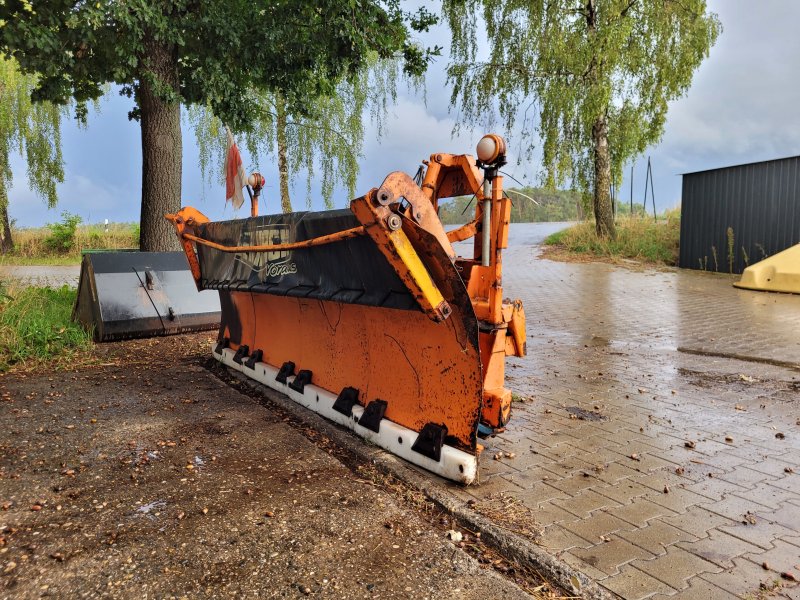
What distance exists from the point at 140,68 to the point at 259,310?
6066 mm

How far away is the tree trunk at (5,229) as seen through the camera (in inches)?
845

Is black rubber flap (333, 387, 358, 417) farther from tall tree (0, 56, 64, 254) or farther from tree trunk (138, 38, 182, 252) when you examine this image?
tall tree (0, 56, 64, 254)

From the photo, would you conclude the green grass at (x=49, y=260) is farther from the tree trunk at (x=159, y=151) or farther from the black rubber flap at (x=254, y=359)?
the black rubber flap at (x=254, y=359)

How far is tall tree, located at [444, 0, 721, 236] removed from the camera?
1738cm

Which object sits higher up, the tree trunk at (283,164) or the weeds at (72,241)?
the tree trunk at (283,164)

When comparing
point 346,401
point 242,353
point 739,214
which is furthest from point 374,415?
point 739,214

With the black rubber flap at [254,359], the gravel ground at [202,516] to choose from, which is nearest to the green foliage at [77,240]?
the black rubber flap at [254,359]

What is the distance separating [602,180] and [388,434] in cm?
1694

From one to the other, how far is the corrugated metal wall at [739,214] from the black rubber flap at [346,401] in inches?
573

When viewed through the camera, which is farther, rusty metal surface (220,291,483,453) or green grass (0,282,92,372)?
green grass (0,282,92,372)

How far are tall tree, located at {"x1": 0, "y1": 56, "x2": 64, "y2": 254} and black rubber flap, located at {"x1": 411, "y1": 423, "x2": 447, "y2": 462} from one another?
23.0 m

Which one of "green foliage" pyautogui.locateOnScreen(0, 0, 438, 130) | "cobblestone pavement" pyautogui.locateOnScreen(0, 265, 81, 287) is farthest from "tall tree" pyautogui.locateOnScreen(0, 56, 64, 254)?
"green foliage" pyautogui.locateOnScreen(0, 0, 438, 130)

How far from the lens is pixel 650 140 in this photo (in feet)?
61.5

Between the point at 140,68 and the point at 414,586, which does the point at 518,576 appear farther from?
the point at 140,68
